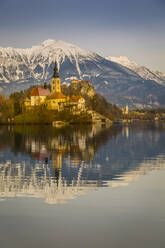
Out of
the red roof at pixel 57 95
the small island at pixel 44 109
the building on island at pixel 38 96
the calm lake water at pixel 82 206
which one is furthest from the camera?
the building on island at pixel 38 96

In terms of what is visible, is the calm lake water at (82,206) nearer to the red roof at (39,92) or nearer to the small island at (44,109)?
the small island at (44,109)

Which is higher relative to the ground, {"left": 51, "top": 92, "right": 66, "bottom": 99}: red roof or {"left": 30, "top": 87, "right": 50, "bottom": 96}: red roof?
{"left": 30, "top": 87, "right": 50, "bottom": 96}: red roof

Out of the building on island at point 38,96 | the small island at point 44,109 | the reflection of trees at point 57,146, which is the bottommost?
the reflection of trees at point 57,146

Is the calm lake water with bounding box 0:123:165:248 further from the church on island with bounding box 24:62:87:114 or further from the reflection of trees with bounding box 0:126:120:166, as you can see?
the church on island with bounding box 24:62:87:114

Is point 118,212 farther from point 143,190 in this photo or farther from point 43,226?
point 143,190

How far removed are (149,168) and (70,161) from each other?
6.38 metres

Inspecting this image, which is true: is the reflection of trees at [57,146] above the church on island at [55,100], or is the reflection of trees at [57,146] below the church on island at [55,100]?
below

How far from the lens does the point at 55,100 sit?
173m

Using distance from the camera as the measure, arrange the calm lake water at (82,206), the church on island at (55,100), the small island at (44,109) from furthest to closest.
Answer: the church on island at (55,100)
the small island at (44,109)
the calm lake water at (82,206)

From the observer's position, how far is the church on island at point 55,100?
168m

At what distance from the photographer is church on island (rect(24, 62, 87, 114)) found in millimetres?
167625

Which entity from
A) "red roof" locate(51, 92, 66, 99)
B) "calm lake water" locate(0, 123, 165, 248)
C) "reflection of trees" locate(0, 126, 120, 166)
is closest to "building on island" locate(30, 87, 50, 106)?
"red roof" locate(51, 92, 66, 99)

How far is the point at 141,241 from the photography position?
36.9 feet

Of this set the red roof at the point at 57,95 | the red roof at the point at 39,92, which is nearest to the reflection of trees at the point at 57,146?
the red roof at the point at 57,95
